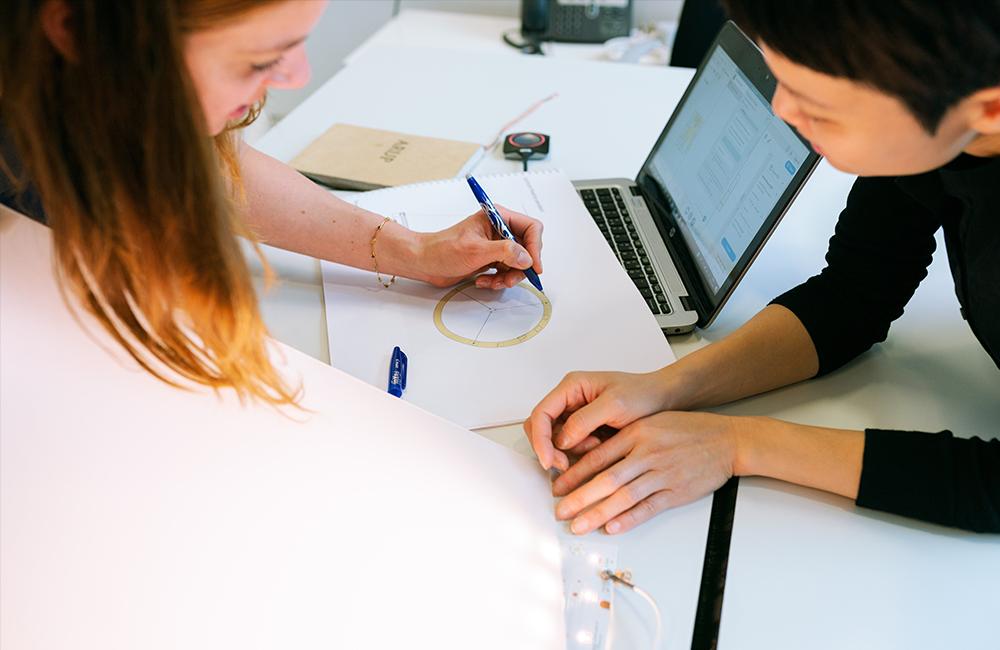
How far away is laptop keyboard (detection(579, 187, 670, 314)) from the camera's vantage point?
1100 mm

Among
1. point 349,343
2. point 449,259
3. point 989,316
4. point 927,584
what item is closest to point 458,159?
point 449,259

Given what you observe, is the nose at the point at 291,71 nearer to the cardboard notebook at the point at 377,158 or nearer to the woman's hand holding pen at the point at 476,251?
the woman's hand holding pen at the point at 476,251

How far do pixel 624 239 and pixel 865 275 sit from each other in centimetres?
33

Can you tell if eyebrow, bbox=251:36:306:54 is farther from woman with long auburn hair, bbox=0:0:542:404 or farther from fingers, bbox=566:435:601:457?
fingers, bbox=566:435:601:457

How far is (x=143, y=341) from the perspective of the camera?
66 cm

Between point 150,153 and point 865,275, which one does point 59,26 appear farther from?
point 865,275

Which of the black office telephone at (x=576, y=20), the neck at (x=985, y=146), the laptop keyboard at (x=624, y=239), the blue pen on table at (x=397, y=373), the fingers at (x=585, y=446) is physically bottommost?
the black office telephone at (x=576, y=20)

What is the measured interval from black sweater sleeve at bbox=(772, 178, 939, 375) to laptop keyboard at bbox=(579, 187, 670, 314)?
0.15m

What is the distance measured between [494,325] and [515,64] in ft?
3.10

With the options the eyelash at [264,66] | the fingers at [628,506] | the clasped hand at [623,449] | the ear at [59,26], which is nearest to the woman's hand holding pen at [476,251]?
the clasped hand at [623,449]

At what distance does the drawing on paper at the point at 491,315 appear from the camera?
3.40ft

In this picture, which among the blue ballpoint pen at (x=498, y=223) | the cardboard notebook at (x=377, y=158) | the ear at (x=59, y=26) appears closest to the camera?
the ear at (x=59, y=26)

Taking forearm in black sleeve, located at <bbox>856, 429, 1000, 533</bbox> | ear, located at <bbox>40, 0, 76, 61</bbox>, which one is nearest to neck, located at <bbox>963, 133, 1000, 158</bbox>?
forearm in black sleeve, located at <bbox>856, 429, 1000, 533</bbox>

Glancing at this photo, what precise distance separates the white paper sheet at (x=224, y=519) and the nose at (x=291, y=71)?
210 mm
